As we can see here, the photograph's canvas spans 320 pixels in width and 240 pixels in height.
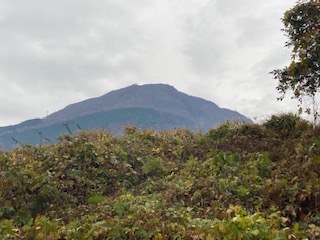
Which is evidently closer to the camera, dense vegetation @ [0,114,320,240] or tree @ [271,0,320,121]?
dense vegetation @ [0,114,320,240]

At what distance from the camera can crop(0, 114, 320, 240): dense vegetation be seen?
19.7ft

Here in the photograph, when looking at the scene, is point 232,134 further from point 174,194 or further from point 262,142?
point 174,194

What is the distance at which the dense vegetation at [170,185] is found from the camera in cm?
602

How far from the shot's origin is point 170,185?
395 inches

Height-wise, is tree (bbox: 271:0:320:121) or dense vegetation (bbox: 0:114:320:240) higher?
tree (bbox: 271:0:320:121)

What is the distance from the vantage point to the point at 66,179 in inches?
424

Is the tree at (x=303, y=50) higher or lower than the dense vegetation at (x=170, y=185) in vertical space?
higher

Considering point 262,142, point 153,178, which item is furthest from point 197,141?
point 153,178

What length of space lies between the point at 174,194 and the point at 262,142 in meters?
4.75

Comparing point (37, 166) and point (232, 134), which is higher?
point (232, 134)

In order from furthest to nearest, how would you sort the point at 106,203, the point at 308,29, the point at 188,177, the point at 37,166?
the point at 308,29, the point at 37,166, the point at 188,177, the point at 106,203

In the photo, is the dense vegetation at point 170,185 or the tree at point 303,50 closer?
the dense vegetation at point 170,185

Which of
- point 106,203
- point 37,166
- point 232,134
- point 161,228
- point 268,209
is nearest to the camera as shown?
point 161,228

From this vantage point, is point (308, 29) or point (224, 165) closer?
point (224, 165)
